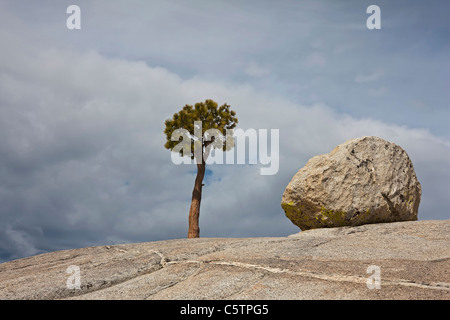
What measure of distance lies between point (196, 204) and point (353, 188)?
37.3 ft

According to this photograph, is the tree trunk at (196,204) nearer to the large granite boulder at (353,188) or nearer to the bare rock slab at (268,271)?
the large granite boulder at (353,188)

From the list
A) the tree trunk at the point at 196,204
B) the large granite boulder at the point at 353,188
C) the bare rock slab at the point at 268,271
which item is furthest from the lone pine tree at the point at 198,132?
the bare rock slab at the point at 268,271

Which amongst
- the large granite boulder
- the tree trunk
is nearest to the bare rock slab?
the large granite boulder

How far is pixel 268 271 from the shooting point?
26.1 feet

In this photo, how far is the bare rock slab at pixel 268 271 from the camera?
686 cm

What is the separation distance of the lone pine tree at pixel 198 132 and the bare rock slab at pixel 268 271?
11.8m

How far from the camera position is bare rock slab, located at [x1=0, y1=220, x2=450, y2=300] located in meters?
6.86

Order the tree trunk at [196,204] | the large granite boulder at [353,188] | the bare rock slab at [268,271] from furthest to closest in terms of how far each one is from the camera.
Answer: the tree trunk at [196,204], the large granite boulder at [353,188], the bare rock slab at [268,271]

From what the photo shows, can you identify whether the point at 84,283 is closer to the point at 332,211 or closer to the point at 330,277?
the point at 330,277

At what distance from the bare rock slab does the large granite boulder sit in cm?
182

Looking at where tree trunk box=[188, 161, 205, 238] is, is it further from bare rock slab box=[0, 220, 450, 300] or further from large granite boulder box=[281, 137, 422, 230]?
bare rock slab box=[0, 220, 450, 300]

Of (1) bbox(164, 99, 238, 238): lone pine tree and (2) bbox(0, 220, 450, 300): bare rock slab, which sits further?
(1) bbox(164, 99, 238, 238): lone pine tree

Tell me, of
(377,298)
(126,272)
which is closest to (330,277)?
(377,298)
